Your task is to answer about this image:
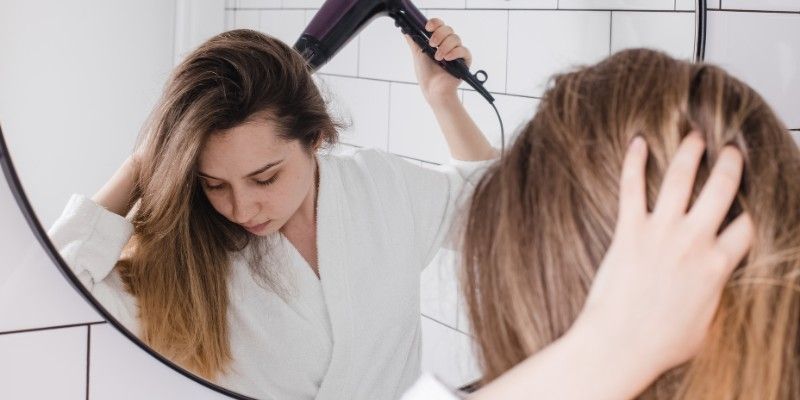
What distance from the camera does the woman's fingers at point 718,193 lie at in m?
0.57

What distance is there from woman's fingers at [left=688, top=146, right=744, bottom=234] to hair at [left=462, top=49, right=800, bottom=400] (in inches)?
0.6

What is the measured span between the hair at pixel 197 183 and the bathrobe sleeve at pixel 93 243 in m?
0.01

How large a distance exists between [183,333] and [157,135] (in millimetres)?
204

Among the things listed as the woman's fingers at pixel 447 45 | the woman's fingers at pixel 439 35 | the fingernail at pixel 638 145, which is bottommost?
the fingernail at pixel 638 145

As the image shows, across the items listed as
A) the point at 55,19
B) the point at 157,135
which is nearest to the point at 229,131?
the point at 157,135

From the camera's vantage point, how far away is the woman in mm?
796

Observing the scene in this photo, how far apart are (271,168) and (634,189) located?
A: 15.3 inches

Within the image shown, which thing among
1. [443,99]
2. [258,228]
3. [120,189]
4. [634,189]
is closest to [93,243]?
[120,189]

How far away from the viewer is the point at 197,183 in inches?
31.7

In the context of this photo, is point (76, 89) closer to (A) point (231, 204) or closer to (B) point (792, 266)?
(A) point (231, 204)

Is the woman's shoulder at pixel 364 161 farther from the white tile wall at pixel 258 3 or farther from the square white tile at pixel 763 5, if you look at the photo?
the square white tile at pixel 763 5

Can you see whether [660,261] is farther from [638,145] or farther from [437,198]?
[437,198]

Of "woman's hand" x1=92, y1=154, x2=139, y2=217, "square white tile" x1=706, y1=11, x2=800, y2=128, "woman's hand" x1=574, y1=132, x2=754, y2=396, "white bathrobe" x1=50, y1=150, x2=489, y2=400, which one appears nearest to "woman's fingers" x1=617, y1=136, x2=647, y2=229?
"woman's hand" x1=574, y1=132, x2=754, y2=396

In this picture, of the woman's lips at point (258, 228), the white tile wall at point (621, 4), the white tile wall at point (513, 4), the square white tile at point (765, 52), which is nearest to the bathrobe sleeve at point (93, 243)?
the woman's lips at point (258, 228)
